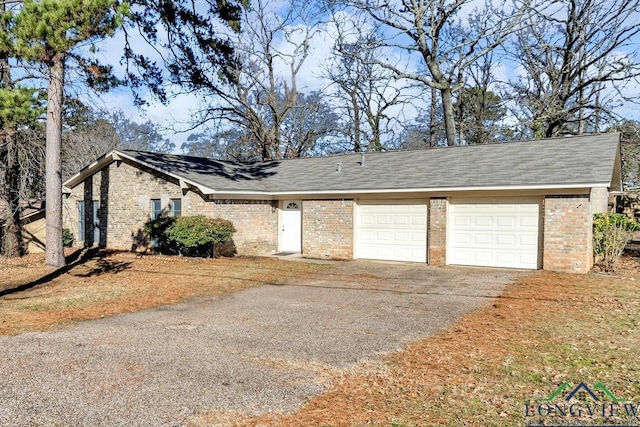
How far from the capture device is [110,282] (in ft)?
36.8

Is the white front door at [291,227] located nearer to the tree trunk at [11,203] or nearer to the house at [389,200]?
the house at [389,200]

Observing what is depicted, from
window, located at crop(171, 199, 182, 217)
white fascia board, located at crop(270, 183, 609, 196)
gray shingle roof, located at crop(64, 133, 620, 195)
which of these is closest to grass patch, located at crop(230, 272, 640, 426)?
white fascia board, located at crop(270, 183, 609, 196)

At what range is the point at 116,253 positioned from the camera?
16984 millimetres

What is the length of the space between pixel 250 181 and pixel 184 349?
12.5 meters

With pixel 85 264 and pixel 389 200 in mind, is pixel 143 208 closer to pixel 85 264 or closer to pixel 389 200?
pixel 85 264

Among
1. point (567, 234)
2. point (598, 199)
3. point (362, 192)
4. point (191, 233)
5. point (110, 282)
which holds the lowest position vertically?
point (110, 282)

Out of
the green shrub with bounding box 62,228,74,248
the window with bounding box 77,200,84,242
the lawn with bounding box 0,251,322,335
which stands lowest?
the lawn with bounding box 0,251,322,335

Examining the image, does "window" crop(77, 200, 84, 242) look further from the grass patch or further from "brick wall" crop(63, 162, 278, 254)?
the grass patch

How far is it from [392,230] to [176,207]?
25.8ft

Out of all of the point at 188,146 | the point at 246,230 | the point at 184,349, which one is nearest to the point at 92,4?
the point at 184,349

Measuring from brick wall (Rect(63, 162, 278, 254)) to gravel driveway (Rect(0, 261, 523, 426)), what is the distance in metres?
6.72

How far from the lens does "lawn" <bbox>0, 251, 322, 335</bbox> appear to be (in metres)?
8.09

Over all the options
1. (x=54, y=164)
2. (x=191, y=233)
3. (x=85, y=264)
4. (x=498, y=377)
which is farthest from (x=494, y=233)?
(x=54, y=164)

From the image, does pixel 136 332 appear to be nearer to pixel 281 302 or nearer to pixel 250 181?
pixel 281 302
